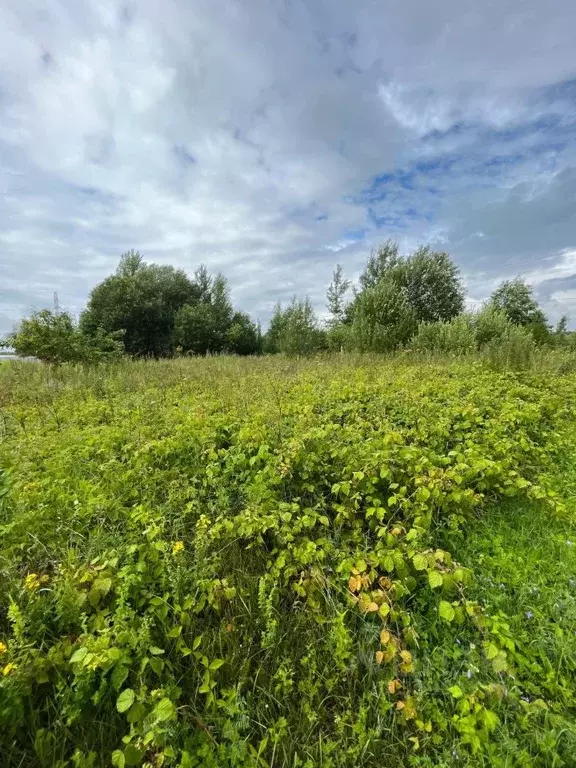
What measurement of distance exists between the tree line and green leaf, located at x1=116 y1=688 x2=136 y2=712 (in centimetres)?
954

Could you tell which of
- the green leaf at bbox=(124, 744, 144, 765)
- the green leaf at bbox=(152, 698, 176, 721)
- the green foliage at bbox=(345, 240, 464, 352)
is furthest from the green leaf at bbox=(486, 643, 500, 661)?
the green foliage at bbox=(345, 240, 464, 352)

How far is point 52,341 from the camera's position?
895cm

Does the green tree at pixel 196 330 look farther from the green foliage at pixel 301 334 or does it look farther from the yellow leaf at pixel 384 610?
the yellow leaf at pixel 384 610

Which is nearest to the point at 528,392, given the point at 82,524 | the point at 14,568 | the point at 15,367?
the point at 82,524

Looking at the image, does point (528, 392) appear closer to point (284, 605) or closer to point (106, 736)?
point (284, 605)

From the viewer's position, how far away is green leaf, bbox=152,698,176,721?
1320mm

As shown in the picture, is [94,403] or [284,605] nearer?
[284,605]

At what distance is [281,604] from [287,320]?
16.2m

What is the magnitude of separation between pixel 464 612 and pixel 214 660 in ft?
4.51

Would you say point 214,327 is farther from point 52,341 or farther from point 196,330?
point 52,341

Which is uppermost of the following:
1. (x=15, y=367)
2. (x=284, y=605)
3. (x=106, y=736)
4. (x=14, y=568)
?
(x=15, y=367)

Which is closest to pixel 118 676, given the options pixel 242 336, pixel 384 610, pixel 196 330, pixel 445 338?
pixel 384 610

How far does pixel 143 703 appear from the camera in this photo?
1469mm

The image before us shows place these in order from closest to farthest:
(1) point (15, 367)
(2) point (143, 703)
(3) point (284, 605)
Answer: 1. (2) point (143, 703)
2. (3) point (284, 605)
3. (1) point (15, 367)
